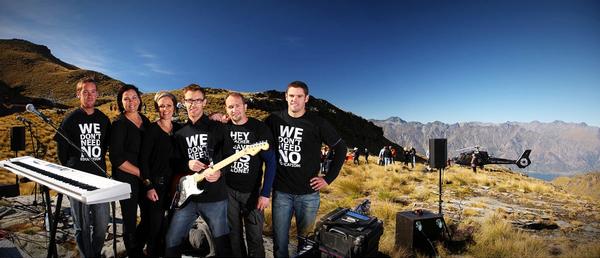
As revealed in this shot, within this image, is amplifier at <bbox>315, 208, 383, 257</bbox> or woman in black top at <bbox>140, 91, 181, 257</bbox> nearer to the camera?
amplifier at <bbox>315, 208, 383, 257</bbox>

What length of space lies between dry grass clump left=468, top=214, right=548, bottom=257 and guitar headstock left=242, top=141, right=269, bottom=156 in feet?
15.3

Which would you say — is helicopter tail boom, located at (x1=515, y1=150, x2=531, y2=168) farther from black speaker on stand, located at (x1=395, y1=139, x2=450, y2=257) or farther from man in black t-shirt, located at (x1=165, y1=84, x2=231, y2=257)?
man in black t-shirt, located at (x1=165, y1=84, x2=231, y2=257)

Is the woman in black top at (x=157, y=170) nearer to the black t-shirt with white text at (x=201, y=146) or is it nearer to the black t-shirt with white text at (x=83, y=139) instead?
the black t-shirt with white text at (x=201, y=146)

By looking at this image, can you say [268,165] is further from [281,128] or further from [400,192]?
[400,192]

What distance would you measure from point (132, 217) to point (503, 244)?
20.9 feet

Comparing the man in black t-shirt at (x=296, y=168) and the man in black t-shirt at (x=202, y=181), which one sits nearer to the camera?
the man in black t-shirt at (x=202, y=181)

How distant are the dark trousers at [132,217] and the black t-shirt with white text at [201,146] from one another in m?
0.71

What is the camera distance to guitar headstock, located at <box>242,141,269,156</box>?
3.48 meters

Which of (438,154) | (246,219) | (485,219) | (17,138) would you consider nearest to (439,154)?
(438,154)

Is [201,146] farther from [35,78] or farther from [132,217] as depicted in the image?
[35,78]

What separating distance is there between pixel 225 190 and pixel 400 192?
10517mm

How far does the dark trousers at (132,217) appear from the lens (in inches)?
149

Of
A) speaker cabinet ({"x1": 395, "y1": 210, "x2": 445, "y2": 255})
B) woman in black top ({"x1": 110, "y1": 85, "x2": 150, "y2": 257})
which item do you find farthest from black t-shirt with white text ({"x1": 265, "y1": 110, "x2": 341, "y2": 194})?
speaker cabinet ({"x1": 395, "y1": 210, "x2": 445, "y2": 255})

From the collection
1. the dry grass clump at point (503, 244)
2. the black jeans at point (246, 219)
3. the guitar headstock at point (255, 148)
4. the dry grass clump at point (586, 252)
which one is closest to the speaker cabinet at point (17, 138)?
the black jeans at point (246, 219)
